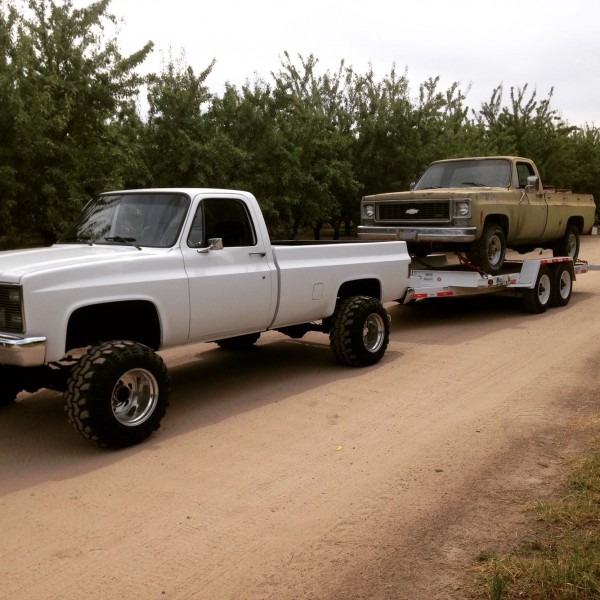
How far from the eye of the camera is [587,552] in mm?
3508

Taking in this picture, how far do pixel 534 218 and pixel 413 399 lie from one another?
632 cm

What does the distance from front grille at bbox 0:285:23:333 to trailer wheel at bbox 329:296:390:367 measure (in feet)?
11.7

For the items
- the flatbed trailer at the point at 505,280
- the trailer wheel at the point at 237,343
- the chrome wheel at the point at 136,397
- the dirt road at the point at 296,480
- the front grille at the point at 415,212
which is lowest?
the dirt road at the point at 296,480

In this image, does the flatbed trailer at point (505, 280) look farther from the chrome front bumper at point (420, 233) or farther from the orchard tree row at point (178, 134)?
the orchard tree row at point (178, 134)

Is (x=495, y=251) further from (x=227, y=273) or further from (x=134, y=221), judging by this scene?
(x=134, y=221)

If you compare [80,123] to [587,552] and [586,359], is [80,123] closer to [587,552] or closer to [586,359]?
[586,359]

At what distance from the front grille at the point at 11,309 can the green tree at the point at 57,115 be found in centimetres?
593

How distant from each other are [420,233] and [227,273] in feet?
16.7

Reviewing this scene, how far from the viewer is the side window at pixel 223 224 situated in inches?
246

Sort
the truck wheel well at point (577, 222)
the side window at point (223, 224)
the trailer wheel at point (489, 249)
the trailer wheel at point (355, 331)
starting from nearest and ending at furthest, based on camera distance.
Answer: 1. the side window at point (223, 224)
2. the trailer wheel at point (355, 331)
3. the trailer wheel at point (489, 249)
4. the truck wheel well at point (577, 222)

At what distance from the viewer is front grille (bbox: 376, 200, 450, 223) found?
10531 millimetres

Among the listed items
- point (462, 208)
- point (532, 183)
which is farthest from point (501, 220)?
point (462, 208)

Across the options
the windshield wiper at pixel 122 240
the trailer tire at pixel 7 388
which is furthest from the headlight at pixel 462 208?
the trailer tire at pixel 7 388

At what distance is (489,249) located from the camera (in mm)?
10812
